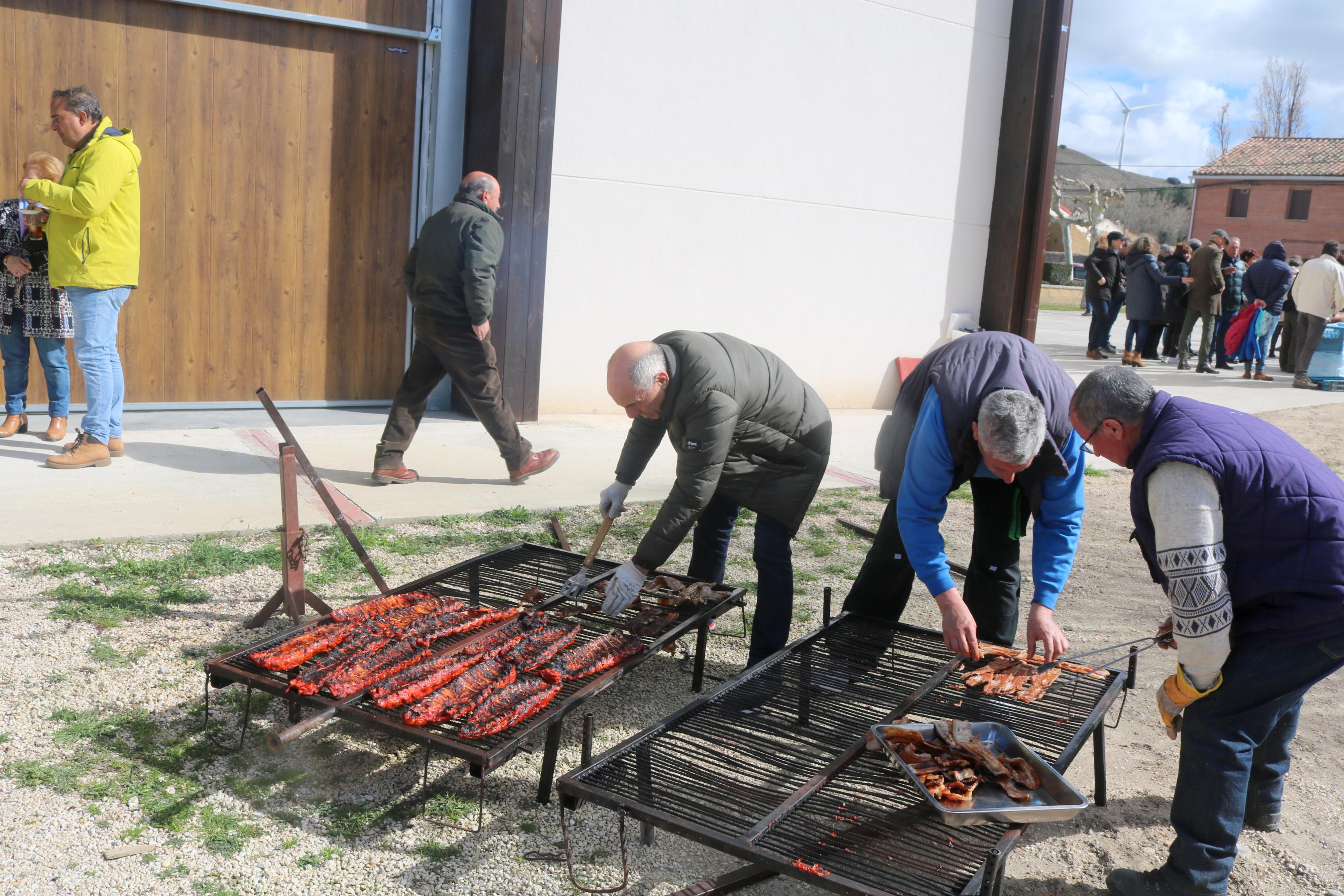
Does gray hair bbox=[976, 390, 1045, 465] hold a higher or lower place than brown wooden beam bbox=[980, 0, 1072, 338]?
lower

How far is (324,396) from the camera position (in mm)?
8789

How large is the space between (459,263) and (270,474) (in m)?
1.85

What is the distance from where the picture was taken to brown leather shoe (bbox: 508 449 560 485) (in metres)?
7.09

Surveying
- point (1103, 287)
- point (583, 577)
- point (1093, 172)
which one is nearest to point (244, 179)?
point (583, 577)

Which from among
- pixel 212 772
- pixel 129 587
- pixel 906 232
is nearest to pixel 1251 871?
pixel 212 772

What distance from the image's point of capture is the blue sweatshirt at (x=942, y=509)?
3729 millimetres

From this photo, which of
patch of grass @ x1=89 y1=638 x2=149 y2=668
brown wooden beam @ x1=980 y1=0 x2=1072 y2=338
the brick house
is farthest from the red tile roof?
patch of grass @ x1=89 y1=638 x2=149 y2=668

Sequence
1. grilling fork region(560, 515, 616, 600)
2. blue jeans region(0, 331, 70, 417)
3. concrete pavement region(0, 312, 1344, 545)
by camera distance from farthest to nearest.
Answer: blue jeans region(0, 331, 70, 417)
concrete pavement region(0, 312, 1344, 545)
grilling fork region(560, 515, 616, 600)

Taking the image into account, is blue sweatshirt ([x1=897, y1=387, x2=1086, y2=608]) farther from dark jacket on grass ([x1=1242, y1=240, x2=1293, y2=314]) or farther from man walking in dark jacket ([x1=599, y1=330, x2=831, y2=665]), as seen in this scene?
dark jacket on grass ([x1=1242, y1=240, x2=1293, y2=314])

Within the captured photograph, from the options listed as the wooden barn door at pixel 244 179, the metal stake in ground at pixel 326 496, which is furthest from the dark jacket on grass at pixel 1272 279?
the metal stake in ground at pixel 326 496

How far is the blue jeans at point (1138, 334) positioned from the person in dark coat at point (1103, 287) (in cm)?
29

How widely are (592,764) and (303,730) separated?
33.4 inches

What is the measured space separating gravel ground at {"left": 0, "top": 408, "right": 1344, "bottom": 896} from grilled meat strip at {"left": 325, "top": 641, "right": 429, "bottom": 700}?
1.06 ft

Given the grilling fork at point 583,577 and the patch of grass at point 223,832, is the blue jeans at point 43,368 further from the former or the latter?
the patch of grass at point 223,832
